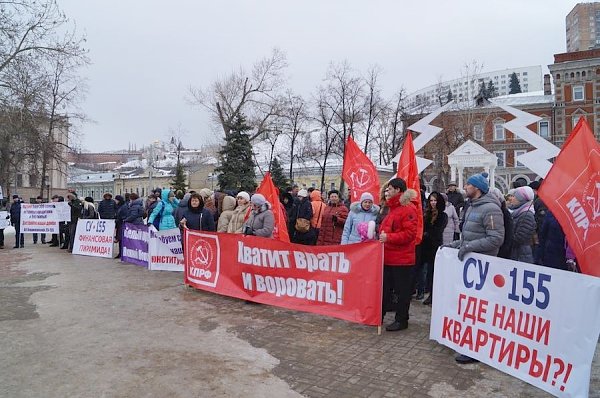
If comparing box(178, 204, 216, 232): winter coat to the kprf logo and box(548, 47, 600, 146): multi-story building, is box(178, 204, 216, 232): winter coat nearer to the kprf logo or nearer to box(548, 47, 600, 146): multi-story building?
the kprf logo

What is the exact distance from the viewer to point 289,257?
6.95 metres

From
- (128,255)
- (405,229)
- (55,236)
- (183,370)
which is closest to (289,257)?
(405,229)

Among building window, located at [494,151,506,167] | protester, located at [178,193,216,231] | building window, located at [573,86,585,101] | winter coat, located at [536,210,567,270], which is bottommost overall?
winter coat, located at [536,210,567,270]

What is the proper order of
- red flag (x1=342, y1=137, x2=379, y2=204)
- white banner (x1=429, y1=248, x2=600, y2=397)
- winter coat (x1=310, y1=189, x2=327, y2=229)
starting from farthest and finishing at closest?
winter coat (x1=310, y1=189, x2=327, y2=229), red flag (x1=342, y1=137, x2=379, y2=204), white banner (x1=429, y1=248, x2=600, y2=397)

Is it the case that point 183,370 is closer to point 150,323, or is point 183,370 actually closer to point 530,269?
point 150,323

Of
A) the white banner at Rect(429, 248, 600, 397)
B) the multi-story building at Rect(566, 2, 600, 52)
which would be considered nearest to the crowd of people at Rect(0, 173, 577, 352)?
the white banner at Rect(429, 248, 600, 397)

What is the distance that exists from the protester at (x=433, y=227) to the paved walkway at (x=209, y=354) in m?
0.87

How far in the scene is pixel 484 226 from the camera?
207 inches

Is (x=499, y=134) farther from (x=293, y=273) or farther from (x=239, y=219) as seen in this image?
(x=293, y=273)

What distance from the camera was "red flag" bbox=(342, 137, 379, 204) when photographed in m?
9.17

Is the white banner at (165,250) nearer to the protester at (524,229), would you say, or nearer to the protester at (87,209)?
the protester at (87,209)

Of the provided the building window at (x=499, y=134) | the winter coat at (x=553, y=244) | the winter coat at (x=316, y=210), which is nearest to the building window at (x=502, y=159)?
the building window at (x=499, y=134)

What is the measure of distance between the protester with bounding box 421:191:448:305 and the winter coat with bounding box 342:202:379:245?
3.76ft

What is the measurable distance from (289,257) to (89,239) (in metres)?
9.41
